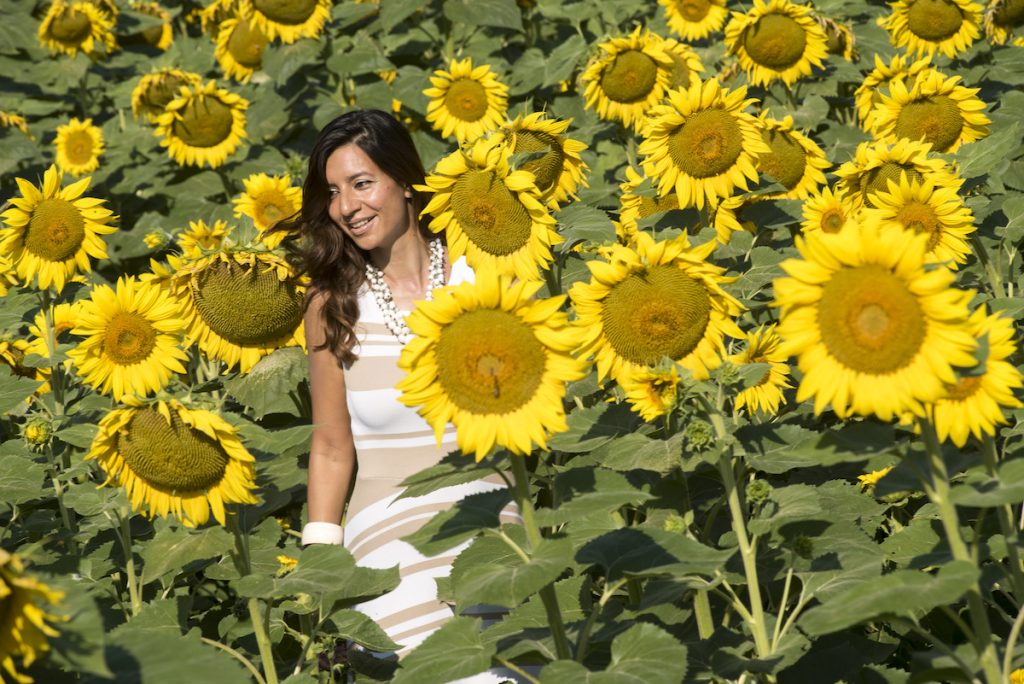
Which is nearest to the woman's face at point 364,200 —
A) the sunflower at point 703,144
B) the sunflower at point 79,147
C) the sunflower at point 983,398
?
the sunflower at point 703,144

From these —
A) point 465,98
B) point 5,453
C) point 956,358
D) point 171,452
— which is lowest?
point 956,358

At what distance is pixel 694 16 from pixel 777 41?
119 cm

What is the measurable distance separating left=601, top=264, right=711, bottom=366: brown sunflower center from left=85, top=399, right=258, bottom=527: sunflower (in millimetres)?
1015

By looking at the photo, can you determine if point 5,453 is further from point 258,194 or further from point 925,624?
point 925,624

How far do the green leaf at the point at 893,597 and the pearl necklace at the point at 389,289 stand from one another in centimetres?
240

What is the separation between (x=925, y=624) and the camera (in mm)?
4395

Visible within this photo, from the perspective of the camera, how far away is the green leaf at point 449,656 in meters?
2.77

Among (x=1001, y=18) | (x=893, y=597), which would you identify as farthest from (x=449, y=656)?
(x=1001, y=18)

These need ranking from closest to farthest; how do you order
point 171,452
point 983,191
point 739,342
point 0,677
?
point 0,677 < point 171,452 < point 739,342 < point 983,191

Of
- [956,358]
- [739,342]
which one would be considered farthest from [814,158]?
[956,358]

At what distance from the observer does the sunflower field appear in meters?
2.53

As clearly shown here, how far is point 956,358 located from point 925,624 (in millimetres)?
2329

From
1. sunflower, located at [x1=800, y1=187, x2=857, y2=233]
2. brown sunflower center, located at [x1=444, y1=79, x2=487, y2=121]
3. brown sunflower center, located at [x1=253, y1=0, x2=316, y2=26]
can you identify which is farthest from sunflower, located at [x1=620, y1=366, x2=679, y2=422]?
brown sunflower center, located at [x1=253, y1=0, x2=316, y2=26]

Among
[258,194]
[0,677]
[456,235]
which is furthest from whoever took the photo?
[258,194]
